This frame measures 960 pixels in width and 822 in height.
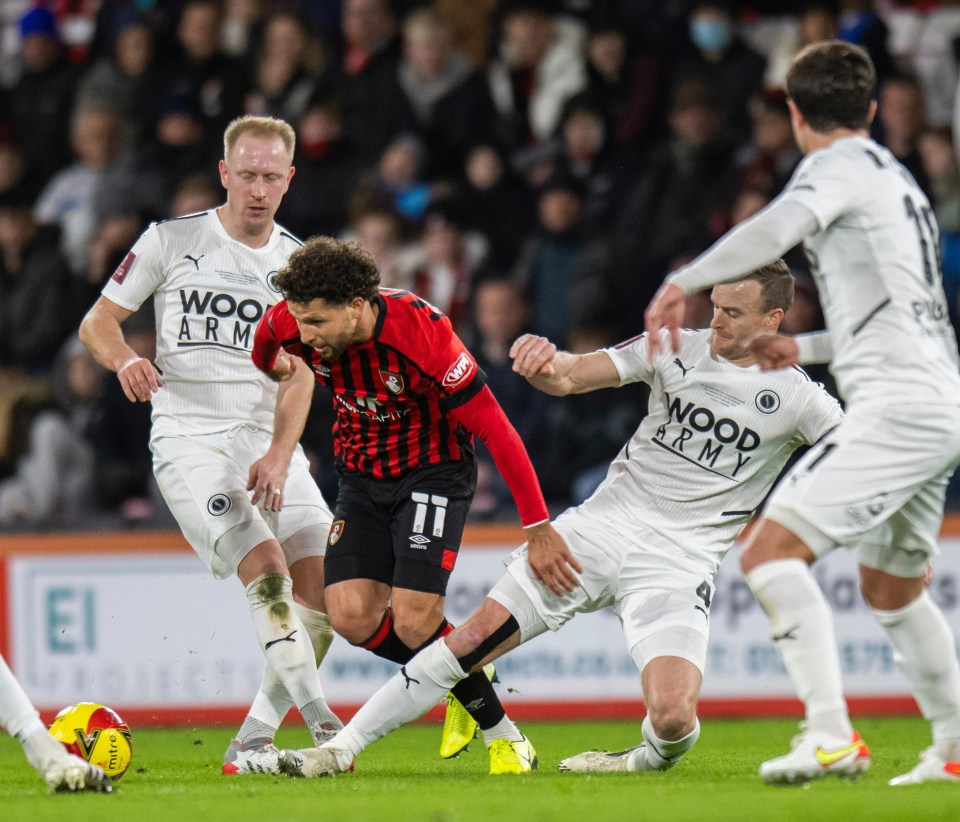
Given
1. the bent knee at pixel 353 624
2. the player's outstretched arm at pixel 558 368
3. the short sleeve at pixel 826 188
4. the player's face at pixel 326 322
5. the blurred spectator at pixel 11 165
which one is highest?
the short sleeve at pixel 826 188

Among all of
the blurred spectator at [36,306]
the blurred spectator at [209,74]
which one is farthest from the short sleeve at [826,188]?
the blurred spectator at [209,74]

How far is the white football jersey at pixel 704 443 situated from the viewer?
6.30 m

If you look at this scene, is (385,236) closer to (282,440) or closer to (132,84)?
(132,84)

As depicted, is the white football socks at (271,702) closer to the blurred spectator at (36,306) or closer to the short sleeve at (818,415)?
the short sleeve at (818,415)

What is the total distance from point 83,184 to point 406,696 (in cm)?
826

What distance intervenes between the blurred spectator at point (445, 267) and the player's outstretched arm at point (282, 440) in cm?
403

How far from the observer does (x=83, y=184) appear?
13000 millimetres

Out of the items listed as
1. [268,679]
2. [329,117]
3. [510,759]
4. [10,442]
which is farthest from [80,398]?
[510,759]

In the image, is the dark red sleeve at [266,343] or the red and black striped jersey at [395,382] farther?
the dark red sleeve at [266,343]

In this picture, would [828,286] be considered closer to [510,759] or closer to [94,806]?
[510,759]

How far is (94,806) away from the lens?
5.10 metres

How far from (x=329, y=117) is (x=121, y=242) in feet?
5.82

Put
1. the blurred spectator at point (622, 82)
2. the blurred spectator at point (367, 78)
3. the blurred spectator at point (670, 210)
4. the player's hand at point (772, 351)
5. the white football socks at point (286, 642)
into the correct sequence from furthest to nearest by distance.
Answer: the blurred spectator at point (367, 78), the blurred spectator at point (622, 82), the blurred spectator at point (670, 210), the white football socks at point (286, 642), the player's hand at point (772, 351)

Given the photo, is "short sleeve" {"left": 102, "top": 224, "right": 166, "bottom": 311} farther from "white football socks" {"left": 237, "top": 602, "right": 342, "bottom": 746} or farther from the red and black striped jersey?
"white football socks" {"left": 237, "top": 602, "right": 342, "bottom": 746}
